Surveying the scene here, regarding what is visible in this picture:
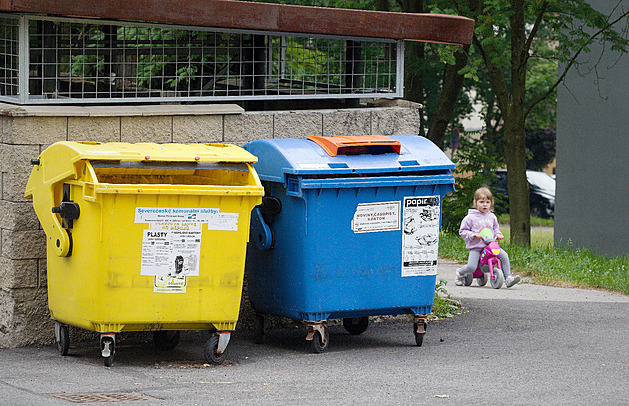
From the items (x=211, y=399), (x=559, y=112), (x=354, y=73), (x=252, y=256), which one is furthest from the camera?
(x=559, y=112)

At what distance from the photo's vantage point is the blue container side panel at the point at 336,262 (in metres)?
6.56

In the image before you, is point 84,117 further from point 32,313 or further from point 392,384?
point 392,384

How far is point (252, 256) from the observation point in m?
7.15

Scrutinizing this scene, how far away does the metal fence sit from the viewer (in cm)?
747

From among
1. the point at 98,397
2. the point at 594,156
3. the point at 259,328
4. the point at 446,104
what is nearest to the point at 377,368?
the point at 259,328

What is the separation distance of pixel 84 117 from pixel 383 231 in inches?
88.2

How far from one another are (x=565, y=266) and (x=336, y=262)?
5.59 meters

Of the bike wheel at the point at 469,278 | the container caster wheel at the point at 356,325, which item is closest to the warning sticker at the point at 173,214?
the container caster wheel at the point at 356,325

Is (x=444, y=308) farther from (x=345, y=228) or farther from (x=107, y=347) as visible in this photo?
(x=107, y=347)

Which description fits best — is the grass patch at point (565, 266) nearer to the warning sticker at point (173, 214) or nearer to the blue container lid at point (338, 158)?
the blue container lid at point (338, 158)

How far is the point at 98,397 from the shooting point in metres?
5.31

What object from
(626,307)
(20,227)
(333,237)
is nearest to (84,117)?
(20,227)

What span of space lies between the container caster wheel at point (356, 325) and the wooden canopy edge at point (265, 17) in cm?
223

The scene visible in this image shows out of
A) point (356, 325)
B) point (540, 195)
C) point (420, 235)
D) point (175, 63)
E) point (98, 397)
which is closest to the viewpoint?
point (98, 397)
